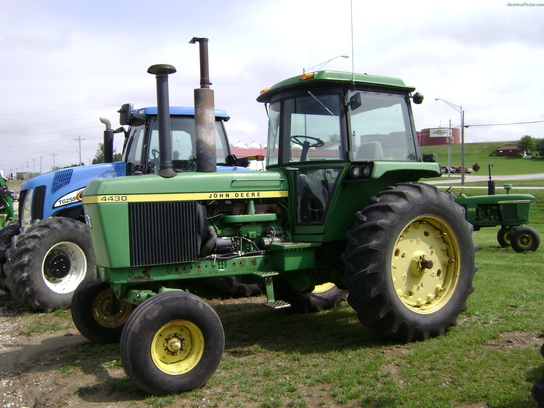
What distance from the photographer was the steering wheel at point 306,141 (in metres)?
5.56

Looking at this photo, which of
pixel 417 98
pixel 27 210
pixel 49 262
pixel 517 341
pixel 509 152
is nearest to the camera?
pixel 517 341

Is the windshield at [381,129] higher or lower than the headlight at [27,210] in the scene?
higher

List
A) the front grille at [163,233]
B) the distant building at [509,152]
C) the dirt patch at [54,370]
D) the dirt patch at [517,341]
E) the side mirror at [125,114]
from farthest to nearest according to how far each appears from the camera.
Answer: the distant building at [509,152] < the side mirror at [125,114] < the dirt patch at [517,341] < the front grille at [163,233] < the dirt patch at [54,370]

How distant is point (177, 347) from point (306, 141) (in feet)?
8.11

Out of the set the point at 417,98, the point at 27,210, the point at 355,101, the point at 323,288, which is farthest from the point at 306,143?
the point at 27,210

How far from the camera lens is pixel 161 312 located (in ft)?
13.6

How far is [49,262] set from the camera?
7391mm

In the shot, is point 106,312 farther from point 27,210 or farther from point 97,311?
point 27,210

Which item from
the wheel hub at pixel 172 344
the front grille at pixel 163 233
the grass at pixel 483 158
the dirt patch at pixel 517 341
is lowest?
the dirt patch at pixel 517 341

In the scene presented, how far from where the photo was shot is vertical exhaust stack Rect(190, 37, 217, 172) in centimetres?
518

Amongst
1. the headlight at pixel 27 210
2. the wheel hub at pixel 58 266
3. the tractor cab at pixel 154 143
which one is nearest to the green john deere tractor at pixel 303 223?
the wheel hub at pixel 58 266

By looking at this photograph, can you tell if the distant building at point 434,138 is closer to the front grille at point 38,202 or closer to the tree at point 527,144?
the tree at point 527,144

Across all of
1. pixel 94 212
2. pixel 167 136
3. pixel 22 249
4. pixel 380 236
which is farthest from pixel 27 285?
pixel 380 236

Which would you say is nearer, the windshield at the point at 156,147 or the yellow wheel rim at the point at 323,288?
the yellow wheel rim at the point at 323,288
